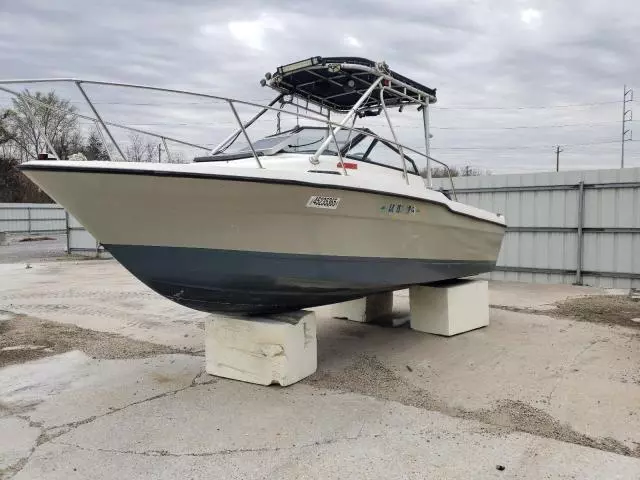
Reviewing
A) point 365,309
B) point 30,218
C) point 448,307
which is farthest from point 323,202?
point 30,218

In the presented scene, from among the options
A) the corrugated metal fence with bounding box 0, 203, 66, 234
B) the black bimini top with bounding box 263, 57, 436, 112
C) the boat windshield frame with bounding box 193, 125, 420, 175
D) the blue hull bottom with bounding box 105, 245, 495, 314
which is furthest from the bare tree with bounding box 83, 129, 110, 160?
the corrugated metal fence with bounding box 0, 203, 66, 234

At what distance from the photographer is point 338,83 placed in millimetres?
5465

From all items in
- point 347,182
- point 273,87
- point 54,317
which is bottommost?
point 54,317

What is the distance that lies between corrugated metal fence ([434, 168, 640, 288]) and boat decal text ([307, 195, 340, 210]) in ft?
24.2

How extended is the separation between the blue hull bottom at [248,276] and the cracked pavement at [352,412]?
656 mm

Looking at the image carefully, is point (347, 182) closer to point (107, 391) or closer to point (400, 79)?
point (400, 79)

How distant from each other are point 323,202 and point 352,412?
1.47 m

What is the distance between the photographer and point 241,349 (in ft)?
13.5

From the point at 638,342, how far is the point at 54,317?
6.83 m

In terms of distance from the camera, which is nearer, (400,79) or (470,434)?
(470,434)

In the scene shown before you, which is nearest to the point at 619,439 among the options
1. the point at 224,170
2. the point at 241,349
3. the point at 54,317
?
the point at 241,349

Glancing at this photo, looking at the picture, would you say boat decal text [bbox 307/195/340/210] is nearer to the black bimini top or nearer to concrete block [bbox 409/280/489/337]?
the black bimini top

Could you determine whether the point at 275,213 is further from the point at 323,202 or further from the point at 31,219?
the point at 31,219

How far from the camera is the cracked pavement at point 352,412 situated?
9.13 ft
